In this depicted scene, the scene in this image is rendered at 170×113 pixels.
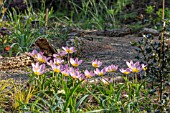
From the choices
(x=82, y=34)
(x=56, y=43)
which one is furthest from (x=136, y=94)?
(x=82, y=34)

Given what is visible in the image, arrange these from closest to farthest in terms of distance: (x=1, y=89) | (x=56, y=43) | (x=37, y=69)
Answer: (x=37, y=69) → (x=1, y=89) → (x=56, y=43)

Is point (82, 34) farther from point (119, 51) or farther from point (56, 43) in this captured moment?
point (119, 51)

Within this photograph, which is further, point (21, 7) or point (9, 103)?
point (21, 7)

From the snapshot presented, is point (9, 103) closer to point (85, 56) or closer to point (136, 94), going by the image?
point (136, 94)

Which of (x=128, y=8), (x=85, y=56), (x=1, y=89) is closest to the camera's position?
(x=1, y=89)

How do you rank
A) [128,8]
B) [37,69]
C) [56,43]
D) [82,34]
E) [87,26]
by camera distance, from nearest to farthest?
[37,69], [56,43], [82,34], [87,26], [128,8]

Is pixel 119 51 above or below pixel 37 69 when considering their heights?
below

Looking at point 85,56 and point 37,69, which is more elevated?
point 37,69

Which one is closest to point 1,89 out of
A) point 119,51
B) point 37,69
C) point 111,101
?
point 37,69

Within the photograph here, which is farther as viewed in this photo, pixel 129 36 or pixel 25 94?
pixel 129 36
